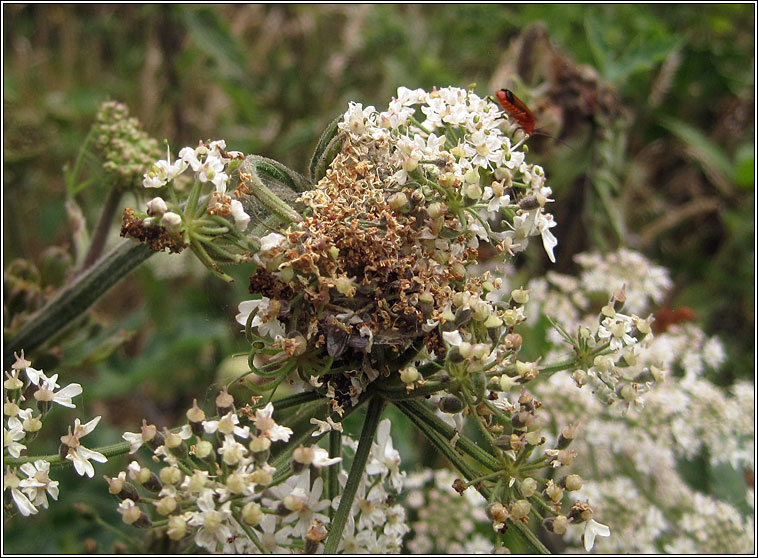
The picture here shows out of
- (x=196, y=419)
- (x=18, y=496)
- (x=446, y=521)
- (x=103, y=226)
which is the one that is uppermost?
(x=103, y=226)

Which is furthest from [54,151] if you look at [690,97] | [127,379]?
[690,97]

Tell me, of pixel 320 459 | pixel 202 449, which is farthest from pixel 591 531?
pixel 202 449

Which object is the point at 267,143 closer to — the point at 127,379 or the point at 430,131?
the point at 127,379

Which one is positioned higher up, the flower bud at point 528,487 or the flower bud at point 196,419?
the flower bud at point 528,487

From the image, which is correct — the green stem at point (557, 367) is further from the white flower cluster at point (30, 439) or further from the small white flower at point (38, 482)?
the small white flower at point (38, 482)

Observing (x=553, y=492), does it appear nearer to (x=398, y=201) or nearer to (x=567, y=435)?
(x=567, y=435)

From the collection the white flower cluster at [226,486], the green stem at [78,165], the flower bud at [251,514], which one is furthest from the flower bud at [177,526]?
the green stem at [78,165]

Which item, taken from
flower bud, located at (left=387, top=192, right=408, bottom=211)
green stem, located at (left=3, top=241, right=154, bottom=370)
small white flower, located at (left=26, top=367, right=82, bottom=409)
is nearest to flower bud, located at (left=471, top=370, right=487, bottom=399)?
flower bud, located at (left=387, top=192, right=408, bottom=211)
